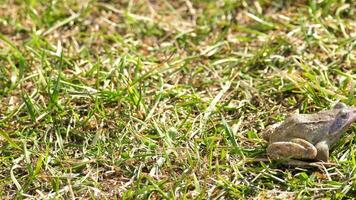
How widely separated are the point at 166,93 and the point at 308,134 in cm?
136

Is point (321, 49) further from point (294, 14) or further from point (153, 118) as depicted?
point (153, 118)

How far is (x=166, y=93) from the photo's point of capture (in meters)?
6.03

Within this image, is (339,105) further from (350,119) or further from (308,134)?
(308,134)

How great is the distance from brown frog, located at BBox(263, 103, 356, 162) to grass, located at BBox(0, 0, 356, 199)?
0.10 meters

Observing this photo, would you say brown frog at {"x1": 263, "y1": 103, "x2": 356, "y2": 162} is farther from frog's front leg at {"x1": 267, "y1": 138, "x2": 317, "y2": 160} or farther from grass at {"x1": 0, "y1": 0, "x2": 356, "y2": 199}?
grass at {"x1": 0, "y1": 0, "x2": 356, "y2": 199}

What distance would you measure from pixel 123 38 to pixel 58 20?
77cm

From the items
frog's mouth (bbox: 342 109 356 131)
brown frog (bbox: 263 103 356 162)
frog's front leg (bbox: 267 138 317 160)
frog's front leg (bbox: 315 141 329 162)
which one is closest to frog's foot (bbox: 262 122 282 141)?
brown frog (bbox: 263 103 356 162)

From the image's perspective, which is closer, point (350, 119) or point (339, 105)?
point (350, 119)

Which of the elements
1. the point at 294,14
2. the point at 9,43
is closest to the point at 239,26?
the point at 294,14

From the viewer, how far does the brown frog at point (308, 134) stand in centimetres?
509

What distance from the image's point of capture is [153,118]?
226 inches

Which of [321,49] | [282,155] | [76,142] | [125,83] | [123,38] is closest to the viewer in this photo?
[282,155]

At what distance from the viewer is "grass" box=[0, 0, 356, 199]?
16.8ft

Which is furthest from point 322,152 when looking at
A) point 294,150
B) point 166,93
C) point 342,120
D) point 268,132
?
point 166,93
